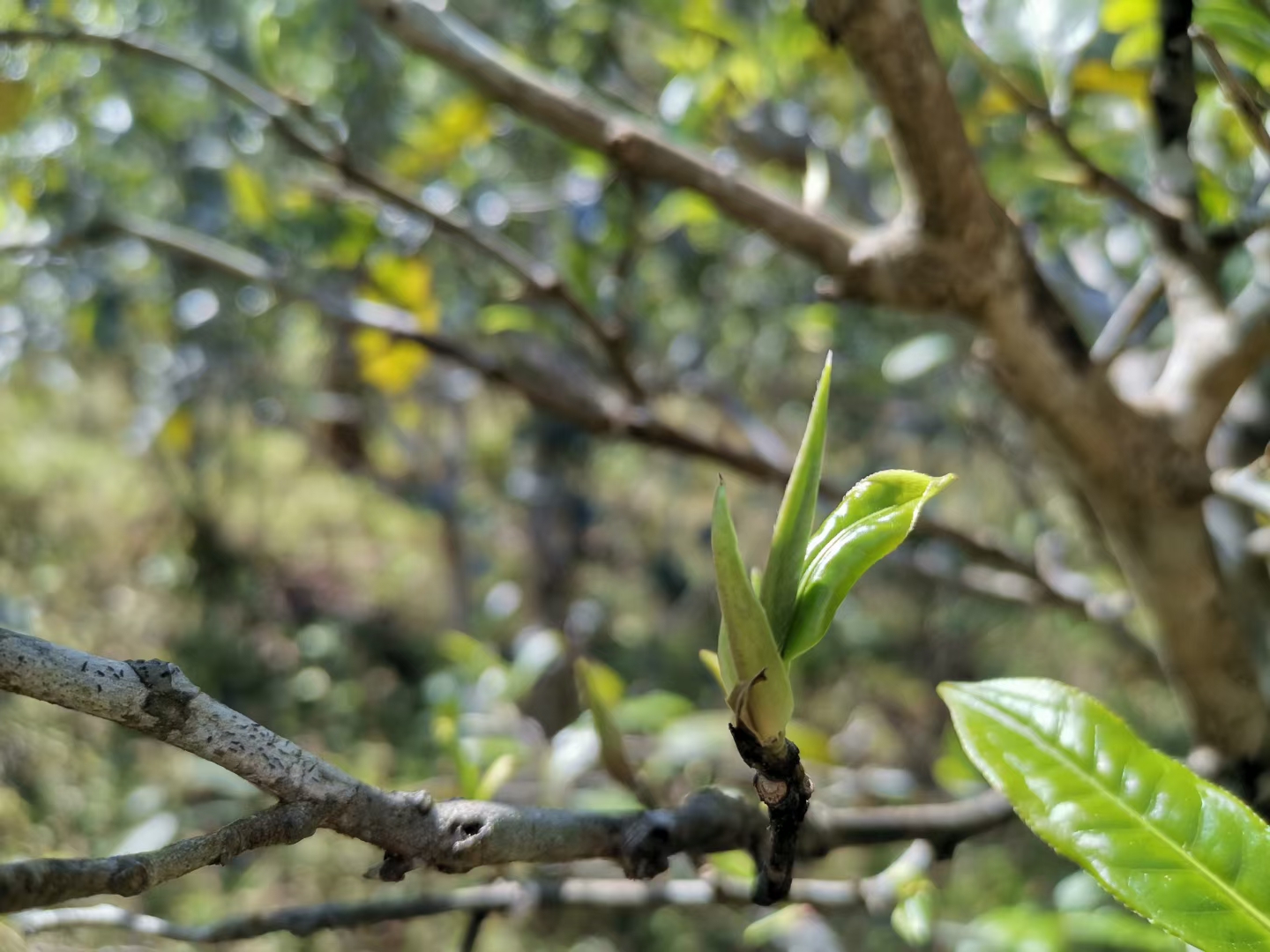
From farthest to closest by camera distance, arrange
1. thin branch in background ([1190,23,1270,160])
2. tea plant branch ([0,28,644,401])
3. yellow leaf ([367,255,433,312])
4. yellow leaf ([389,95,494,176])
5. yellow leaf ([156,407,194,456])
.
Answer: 1. yellow leaf ([156,407,194,456])
2. yellow leaf ([367,255,433,312])
3. yellow leaf ([389,95,494,176])
4. tea plant branch ([0,28,644,401])
5. thin branch in background ([1190,23,1270,160])

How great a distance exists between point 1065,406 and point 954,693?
31cm

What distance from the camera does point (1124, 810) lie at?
1.08ft

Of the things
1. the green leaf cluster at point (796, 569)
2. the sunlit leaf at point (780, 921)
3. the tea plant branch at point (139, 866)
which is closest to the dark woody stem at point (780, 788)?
the green leaf cluster at point (796, 569)

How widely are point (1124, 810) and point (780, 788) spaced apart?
11 cm

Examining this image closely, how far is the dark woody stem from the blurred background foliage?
222 mm

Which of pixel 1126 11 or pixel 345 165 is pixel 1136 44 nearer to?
pixel 1126 11

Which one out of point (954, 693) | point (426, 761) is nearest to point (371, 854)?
point (426, 761)

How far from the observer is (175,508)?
385 centimetres

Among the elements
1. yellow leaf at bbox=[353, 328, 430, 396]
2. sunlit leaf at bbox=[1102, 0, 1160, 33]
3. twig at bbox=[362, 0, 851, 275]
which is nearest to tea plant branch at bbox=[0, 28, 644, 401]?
twig at bbox=[362, 0, 851, 275]

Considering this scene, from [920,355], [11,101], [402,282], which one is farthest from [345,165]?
[920,355]

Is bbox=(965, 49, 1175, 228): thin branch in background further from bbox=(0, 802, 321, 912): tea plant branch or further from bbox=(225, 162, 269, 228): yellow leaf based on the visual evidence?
bbox=(225, 162, 269, 228): yellow leaf

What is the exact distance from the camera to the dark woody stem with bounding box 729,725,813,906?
1.04 feet

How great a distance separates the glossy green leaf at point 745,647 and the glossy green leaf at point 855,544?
0.02 meters

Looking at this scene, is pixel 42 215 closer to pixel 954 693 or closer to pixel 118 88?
pixel 118 88
